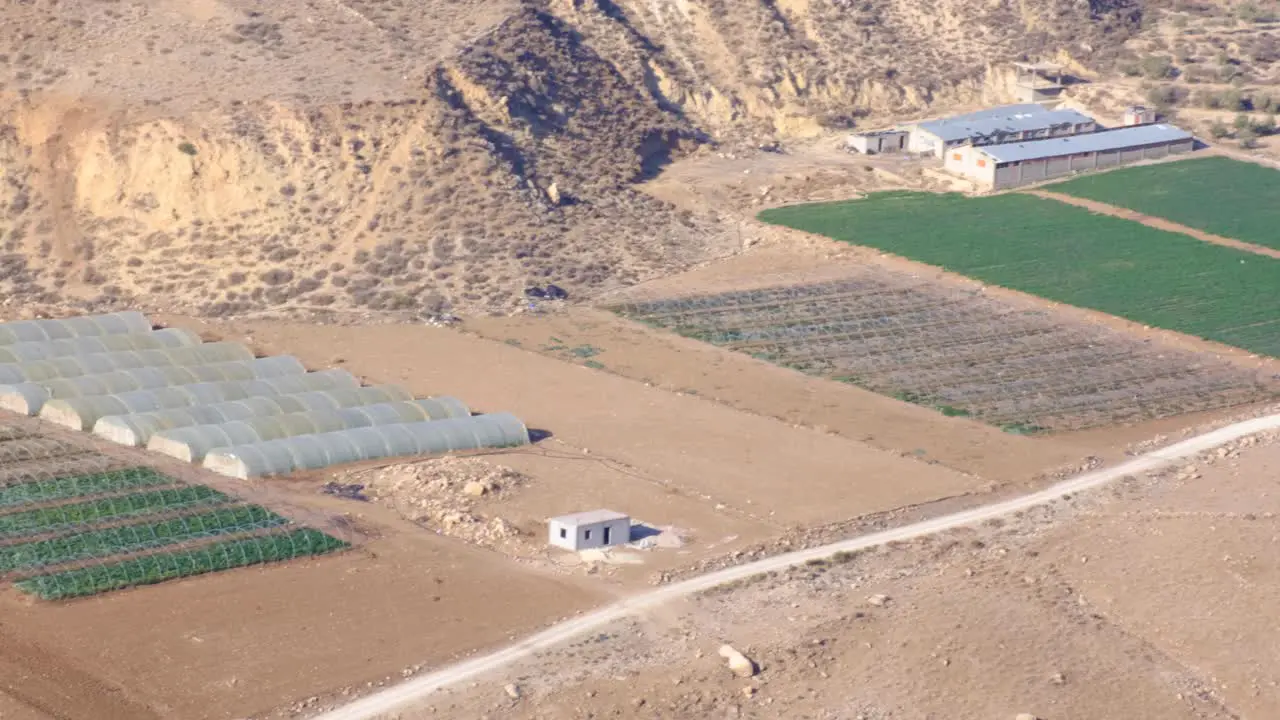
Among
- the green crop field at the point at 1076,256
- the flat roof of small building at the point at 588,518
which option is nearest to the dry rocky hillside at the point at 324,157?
the green crop field at the point at 1076,256

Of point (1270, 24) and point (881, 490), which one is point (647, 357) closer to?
point (881, 490)

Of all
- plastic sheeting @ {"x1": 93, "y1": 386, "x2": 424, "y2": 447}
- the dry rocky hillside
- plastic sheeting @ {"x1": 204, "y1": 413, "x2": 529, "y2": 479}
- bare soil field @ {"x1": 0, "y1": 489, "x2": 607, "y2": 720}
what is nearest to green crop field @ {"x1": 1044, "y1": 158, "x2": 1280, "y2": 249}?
the dry rocky hillside

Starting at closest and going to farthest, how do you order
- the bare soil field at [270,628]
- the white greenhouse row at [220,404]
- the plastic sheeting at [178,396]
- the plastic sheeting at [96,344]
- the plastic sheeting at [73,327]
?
the bare soil field at [270,628]
the white greenhouse row at [220,404]
the plastic sheeting at [178,396]
the plastic sheeting at [96,344]
the plastic sheeting at [73,327]

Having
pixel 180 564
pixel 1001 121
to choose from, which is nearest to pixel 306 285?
pixel 180 564

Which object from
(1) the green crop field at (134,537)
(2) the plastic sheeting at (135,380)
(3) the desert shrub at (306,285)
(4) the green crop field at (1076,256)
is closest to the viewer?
(1) the green crop field at (134,537)

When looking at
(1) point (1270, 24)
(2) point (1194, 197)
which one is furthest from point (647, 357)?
(1) point (1270, 24)

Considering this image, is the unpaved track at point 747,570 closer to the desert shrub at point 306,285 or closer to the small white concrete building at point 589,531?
the small white concrete building at point 589,531
